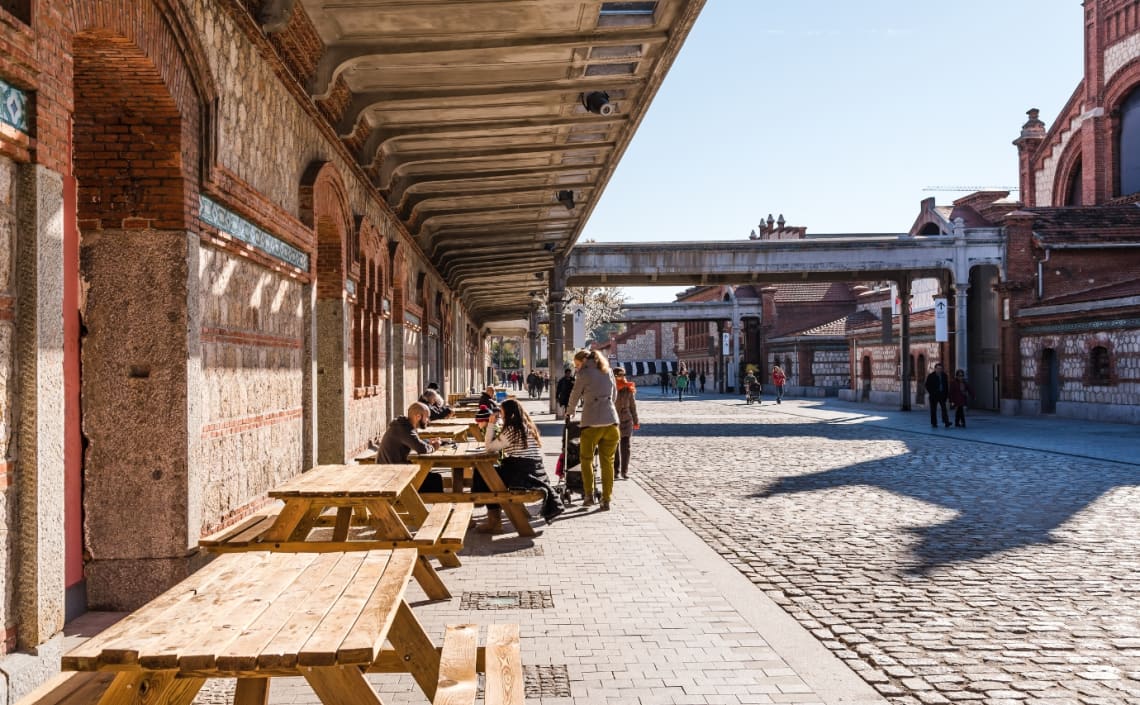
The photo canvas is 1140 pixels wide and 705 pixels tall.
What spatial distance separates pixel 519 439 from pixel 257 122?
11.0 ft

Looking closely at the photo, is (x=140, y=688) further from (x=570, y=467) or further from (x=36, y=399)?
(x=570, y=467)

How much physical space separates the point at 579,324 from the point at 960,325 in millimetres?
12351

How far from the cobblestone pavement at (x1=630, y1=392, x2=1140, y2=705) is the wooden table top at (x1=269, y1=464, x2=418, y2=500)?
2508 millimetres

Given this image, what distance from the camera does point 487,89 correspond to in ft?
31.8

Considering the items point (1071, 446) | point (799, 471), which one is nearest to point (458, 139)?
point (799, 471)

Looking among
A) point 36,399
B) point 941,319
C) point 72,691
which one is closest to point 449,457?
point 36,399

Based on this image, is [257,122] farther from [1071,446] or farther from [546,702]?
[1071,446]

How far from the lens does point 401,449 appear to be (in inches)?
328

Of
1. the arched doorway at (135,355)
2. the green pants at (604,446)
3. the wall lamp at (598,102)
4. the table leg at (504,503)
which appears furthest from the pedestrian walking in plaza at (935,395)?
the arched doorway at (135,355)

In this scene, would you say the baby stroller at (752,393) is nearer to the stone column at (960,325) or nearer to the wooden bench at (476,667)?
the stone column at (960,325)

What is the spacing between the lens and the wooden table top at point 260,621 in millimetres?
2547

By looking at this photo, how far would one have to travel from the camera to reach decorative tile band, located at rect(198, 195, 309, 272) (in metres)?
6.10

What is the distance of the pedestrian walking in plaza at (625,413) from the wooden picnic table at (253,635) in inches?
368

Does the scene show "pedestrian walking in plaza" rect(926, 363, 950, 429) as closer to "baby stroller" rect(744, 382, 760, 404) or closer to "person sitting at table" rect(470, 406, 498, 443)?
"person sitting at table" rect(470, 406, 498, 443)
